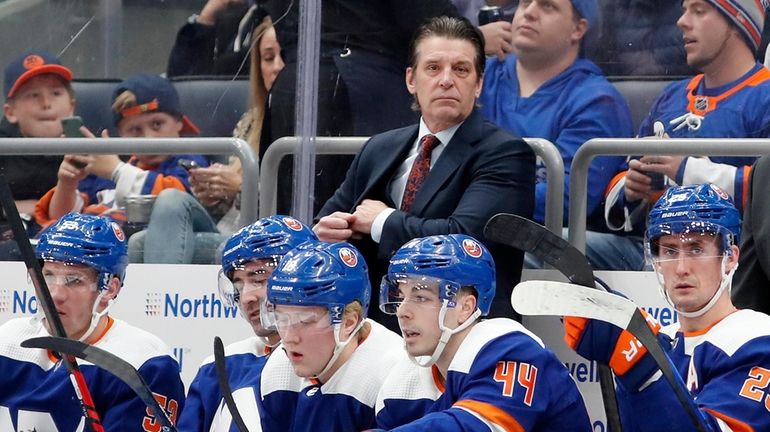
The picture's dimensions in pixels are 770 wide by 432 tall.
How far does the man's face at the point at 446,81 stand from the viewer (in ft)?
12.4

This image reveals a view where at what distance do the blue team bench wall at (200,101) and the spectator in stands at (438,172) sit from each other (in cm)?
54

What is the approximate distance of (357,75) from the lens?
4.12 metres

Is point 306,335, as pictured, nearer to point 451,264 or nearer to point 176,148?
point 451,264

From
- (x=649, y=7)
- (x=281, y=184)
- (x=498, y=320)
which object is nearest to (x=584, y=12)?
(x=649, y=7)

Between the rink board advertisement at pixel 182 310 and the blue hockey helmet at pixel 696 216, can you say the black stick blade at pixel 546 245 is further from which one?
the rink board advertisement at pixel 182 310

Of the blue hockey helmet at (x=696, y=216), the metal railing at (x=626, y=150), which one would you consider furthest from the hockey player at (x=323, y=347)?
the metal railing at (x=626, y=150)

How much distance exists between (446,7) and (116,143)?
3.38 feet

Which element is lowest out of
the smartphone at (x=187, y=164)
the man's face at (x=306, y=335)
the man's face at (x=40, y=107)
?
the man's face at (x=306, y=335)

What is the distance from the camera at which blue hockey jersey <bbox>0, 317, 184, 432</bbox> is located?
3.41 metres

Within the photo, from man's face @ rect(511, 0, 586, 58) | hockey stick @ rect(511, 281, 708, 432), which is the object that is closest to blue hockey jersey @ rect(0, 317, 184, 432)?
hockey stick @ rect(511, 281, 708, 432)

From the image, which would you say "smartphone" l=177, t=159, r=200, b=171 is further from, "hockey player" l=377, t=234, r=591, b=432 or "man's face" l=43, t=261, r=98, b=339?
"hockey player" l=377, t=234, r=591, b=432

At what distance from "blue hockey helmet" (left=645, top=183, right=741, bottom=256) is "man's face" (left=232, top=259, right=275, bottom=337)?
2.96 ft

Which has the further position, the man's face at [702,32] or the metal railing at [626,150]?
the man's face at [702,32]

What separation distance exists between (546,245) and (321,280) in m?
0.57
